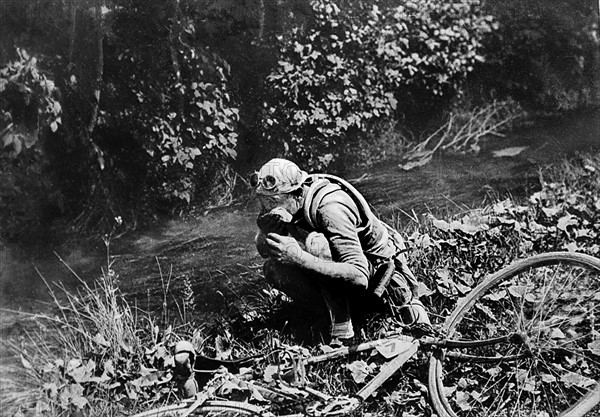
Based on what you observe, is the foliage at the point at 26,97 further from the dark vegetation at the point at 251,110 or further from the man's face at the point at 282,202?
the man's face at the point at 282,202

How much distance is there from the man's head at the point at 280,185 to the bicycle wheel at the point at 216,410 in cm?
91

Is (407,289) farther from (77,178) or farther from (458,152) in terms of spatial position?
(77,178)

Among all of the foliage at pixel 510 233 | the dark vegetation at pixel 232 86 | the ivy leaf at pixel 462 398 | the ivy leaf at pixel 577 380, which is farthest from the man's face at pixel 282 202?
the ivy leaf at pixel 577 380

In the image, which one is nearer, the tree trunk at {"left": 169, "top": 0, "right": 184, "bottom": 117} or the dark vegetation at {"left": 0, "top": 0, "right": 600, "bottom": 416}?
the dark vegetation at {"left": 0, "top": 0, "right": 600, "bottom": 416}

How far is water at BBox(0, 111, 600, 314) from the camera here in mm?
4555

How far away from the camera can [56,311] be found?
14.9ft

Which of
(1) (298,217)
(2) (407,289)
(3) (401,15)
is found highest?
(3) (401,15)

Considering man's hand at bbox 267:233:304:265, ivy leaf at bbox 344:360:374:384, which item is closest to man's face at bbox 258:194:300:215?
man's hand at bbox 267:233:304:265

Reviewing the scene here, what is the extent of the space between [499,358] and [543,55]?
60.2 inches

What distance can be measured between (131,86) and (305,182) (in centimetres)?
100

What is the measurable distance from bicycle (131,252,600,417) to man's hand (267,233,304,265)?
0.42 meters

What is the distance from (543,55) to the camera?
4.75m

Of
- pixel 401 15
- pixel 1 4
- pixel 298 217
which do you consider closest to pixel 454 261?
pixel 298 217

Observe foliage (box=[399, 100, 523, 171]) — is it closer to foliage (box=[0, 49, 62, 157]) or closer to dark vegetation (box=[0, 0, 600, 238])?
dark vegetation (box=[0, 0, 600, 238])
